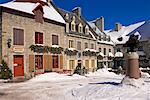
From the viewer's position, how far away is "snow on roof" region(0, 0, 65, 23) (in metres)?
25.9

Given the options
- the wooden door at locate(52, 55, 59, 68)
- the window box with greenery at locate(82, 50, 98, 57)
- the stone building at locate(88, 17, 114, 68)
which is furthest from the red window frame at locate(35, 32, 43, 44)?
the stone building at locate(88, 17, 114, 68)

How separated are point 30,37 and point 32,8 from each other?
132 inches

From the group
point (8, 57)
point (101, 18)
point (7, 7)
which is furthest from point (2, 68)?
point (101, 18)

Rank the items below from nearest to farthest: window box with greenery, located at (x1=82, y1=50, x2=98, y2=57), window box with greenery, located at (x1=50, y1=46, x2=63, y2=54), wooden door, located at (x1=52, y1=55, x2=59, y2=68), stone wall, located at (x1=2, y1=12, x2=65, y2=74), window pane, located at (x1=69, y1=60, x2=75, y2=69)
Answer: stone wall, located at (x1=2, y1=12, x2=65, y2=74) → window box with greenery, located at (x1=50, y1=46, x2=63, y2=54) → wooden door, located at (x1=52, y1=55, x2=59, y2=68) → window pane, located at (x1=69, y1=60, x2=75, y2=69) → window box with greenery, located at (x1=82, y1=50, x2=98, y2=57)

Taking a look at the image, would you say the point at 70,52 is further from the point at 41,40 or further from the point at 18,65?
the point at 18,65

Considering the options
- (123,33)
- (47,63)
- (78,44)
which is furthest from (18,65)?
(123,33)

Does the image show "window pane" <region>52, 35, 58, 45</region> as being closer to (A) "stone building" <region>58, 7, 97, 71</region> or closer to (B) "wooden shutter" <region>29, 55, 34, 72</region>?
(A) "stone building" <region>58, 7, 97, 71</region>

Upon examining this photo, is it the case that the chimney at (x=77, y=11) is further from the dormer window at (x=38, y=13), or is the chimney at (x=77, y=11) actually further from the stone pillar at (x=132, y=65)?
the stone pillar at (x=132, y=65)

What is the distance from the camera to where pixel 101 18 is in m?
48.5

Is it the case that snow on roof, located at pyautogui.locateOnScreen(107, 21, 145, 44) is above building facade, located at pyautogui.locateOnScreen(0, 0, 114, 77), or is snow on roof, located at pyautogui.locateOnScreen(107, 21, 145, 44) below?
above

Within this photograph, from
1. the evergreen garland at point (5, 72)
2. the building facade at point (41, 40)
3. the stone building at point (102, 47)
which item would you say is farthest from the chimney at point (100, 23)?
the evergreen garland at point (5, 72)

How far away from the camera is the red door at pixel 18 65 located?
25.1 meters

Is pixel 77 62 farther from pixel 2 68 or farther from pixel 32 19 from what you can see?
pixel 2 68

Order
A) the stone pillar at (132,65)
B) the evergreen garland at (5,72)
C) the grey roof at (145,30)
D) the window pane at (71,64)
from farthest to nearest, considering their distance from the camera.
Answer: the grey roof at (145,30) → the window pane at (71,64) → the evergreen garland at (5,72) → the stone pillar at (132,65)
